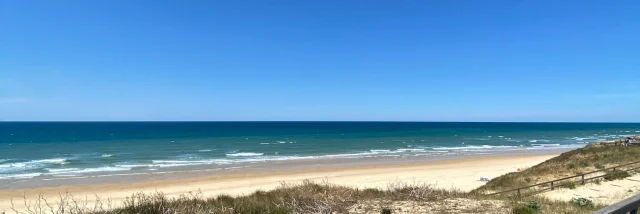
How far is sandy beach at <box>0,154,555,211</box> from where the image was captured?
2081 centimetres

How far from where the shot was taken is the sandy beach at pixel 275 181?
20812 mm

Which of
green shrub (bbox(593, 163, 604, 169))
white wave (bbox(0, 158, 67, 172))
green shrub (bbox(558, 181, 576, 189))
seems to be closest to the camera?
green shrub (bbox(558, 181, 576, 189))

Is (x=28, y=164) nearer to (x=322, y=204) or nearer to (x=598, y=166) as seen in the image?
(x=322, y=204)

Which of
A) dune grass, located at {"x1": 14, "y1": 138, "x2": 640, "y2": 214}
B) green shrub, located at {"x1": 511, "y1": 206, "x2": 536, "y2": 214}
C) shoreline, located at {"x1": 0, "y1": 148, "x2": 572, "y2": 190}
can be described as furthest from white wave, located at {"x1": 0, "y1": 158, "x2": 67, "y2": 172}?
green shrub, located at {"x1": 511, "y1": 206, "x2": 536, "y2": 214}

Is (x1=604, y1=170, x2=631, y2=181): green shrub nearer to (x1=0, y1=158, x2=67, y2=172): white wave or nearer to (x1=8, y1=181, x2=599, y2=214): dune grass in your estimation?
(x1=8, y1=181, x2=599, y2=214): dune grass

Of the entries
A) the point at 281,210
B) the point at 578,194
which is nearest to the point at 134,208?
the point at 281,210

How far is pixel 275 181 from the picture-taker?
24.8 metres

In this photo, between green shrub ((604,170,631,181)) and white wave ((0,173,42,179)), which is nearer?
green shrub ((604,170,631,181))

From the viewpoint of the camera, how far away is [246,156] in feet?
134

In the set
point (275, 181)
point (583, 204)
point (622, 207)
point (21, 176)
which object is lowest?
point (21, 176)

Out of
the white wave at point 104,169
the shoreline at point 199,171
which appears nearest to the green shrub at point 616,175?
the shoreline at point 199,171

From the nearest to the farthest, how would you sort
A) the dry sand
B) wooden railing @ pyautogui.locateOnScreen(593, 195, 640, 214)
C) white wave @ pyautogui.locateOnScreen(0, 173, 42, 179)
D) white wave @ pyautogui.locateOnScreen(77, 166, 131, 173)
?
wooden railing @ pyautogui.locateOnScreen(593, 195, 640, 214)
the dry sand
white wave @ pyautogui.locateOnScreen(0, 173, 42, 179)
white wave @ pyautogui.locateOnScreen(77, 166, 131, 173)

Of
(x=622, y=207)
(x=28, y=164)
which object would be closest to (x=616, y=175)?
(x=622, y=207)

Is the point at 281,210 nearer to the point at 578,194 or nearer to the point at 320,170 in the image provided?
the point at 578,194
